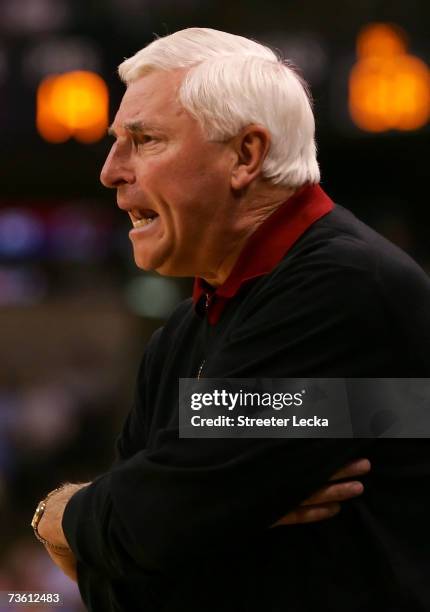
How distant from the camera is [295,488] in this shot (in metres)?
1.14

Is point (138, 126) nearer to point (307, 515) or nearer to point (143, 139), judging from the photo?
point (143, 139)

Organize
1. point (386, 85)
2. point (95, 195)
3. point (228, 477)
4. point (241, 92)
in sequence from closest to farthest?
point (228, 477) → point (241, 92) → point (386, 85) → point (95, 195)

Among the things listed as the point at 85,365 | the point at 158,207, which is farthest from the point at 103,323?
the point at 158,207

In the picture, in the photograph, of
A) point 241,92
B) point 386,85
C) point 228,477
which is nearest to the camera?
point 228,477

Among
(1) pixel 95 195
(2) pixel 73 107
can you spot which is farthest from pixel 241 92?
(1) pixel 95 195

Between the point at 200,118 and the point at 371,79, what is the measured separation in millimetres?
2029

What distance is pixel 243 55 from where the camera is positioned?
1.31m

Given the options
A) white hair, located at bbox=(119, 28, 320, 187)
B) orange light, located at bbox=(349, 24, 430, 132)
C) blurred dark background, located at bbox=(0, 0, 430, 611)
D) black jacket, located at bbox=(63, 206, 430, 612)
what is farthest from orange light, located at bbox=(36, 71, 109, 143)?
black jacket, located at bbox=(63, 206, 430, 612)

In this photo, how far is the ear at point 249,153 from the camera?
1.28 m

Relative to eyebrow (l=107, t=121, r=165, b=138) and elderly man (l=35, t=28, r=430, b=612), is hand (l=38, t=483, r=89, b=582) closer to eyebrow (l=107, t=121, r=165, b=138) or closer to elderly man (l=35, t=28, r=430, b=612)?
elderly man (l=35, t=28, r=430, b=612)

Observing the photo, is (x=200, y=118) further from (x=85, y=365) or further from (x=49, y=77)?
(x=85, y=365)

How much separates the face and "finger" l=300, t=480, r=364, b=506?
32 centimetres

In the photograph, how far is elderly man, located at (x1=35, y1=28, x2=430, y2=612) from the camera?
115 centimetres

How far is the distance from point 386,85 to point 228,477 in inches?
89.4
